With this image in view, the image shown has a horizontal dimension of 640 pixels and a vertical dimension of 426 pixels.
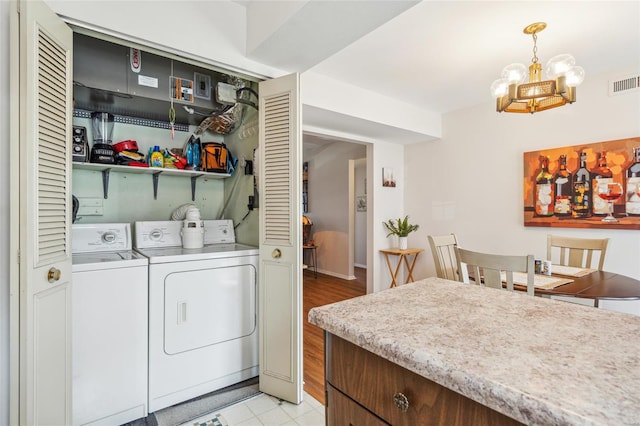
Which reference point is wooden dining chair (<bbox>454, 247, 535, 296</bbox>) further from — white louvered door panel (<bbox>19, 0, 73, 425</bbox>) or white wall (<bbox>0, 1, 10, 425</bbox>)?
white wall (<bbox>0, 1, 10, 425</bbox>)

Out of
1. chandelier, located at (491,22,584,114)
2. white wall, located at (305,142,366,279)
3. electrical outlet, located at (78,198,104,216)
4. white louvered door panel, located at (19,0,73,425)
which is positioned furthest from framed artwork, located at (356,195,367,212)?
white louvered door panel, located at (19,0,73,425)

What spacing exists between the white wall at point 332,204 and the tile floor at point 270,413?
12.3 ft

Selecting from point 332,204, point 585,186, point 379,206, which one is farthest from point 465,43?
point 332,204

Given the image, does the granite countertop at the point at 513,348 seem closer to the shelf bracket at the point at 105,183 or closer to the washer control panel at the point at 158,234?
the washer control panel at the point at 158,234

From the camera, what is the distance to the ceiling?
1975 mm

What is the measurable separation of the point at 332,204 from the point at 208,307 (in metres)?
4.10

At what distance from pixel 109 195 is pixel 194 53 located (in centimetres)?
135

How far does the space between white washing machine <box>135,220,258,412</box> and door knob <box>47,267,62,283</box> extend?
0.49 meters

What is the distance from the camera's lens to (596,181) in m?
2.93

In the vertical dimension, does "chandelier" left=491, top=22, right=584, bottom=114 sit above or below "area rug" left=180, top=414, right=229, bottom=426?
above

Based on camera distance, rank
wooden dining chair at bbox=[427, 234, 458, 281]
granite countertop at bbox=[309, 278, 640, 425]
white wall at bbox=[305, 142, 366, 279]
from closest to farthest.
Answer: granite countertop at bbox=[309, 278, 640, 425]
wooden dining chair at bbox=[427, 234, 458, 281]
white wall at bbox=[305, 142, 366, 279]

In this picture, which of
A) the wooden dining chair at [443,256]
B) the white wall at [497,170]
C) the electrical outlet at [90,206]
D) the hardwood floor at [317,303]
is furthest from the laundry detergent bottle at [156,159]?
the white wall at [497,170]

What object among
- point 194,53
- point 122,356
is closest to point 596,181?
point 194,53

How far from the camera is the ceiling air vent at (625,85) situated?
273 cm
